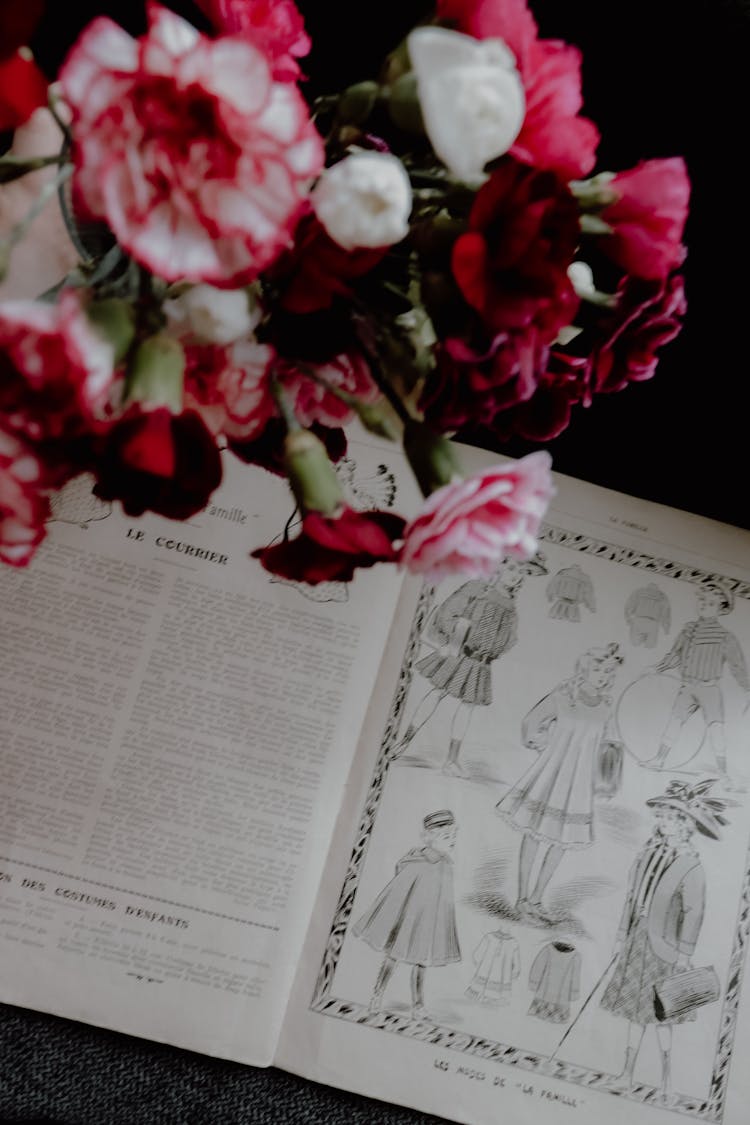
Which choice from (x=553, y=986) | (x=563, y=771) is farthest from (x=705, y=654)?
(x=553, y=986)

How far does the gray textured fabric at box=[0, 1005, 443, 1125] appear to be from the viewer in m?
0.52

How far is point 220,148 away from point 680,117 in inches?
14.2

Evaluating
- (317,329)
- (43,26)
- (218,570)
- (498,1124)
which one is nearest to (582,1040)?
(498,1124)

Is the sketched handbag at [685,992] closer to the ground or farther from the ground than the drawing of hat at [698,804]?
closer to the ground

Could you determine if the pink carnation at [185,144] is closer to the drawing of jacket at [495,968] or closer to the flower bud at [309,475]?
the flower bud at [309,475]

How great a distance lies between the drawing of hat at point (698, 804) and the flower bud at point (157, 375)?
1.43 ft

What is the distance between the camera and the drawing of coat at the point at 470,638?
0.59 metres

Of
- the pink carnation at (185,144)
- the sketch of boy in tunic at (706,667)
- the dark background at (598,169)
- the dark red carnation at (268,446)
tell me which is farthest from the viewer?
the sketch of boy in tunic at (706,667)

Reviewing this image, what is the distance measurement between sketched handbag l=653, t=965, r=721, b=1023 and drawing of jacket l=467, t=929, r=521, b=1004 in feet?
0.28

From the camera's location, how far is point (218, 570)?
1.92 feet

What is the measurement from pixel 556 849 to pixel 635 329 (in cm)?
35

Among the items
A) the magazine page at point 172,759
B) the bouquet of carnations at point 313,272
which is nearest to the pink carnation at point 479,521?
the bouquet of carnations at point 313,272

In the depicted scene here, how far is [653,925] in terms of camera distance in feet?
1.89

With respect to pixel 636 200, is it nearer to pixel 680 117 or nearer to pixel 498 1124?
pixel 680 117
